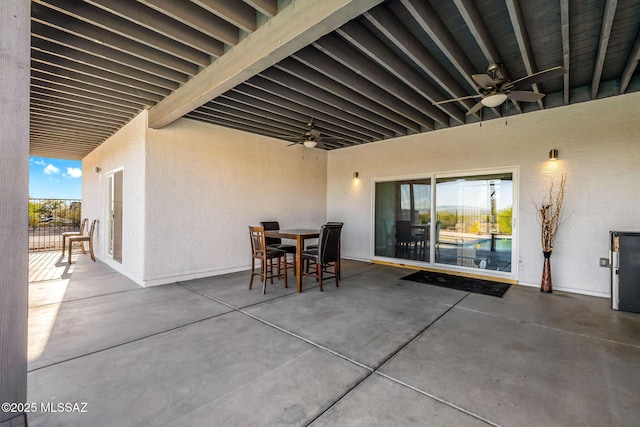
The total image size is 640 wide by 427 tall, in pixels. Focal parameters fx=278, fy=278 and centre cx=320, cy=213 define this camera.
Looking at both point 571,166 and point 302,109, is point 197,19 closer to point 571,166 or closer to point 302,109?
point 302,109

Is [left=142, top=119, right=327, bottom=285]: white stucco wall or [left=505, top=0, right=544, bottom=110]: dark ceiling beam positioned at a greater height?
[left=505, top=0, right=544, bottom=110]: dark ceiling beam

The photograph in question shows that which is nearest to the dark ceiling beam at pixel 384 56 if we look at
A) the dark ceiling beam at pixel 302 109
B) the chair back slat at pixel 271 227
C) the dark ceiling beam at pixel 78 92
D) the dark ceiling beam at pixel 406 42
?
the dark ceiling beam at pixel 406 42

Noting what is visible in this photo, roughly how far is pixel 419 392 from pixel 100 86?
5.11m

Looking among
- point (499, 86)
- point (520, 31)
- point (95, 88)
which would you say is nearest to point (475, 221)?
point (499, 86)

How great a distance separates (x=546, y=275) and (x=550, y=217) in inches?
37.3

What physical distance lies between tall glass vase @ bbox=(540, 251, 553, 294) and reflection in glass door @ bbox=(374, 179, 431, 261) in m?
1.98

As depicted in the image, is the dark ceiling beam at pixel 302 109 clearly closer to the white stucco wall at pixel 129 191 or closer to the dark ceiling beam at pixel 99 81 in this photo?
the dark ceiling beam at pixel 99 81

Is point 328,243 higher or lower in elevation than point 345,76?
lower

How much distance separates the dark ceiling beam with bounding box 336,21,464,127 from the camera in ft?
9.04

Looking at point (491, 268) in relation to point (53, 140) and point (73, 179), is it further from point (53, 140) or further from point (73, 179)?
point (73, 179)

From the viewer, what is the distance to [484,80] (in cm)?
302

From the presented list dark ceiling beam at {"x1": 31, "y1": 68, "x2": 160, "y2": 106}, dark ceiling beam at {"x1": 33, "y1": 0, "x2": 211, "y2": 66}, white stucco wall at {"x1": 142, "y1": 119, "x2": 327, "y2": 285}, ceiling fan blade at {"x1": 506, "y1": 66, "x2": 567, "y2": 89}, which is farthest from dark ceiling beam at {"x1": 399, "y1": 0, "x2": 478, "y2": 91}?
white stucco wall at {"x1": 142, "y1": 119, "x2": 327, "y2": 285}

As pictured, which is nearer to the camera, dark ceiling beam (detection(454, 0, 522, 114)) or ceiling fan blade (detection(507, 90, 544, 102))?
dark ceiling beam (detection(454, 0, 522, 114))

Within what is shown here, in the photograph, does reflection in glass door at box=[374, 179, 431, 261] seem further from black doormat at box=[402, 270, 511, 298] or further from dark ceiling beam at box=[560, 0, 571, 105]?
dark ceiling beam at box=[560, 0, 571, 105]
